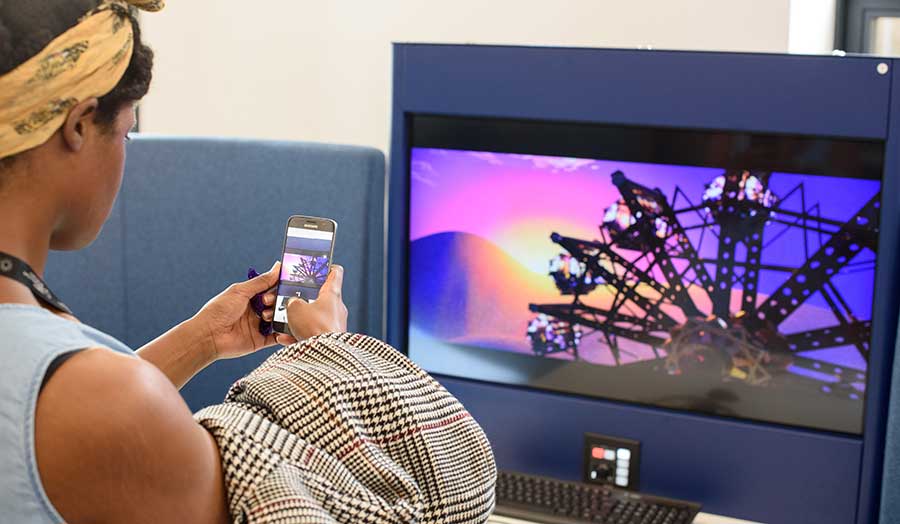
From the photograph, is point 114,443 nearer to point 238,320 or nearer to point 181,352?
point 181,352

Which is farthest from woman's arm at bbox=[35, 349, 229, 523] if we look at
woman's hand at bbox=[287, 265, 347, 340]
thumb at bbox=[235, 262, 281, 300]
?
thumb at bbox=[235, 262, 281, 300]

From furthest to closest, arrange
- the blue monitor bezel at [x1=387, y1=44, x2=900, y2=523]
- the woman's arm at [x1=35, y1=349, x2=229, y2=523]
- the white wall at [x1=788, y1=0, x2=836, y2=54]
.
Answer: the white wall at [x1=788, y1=0, x2=836, y2=54] < the blue monitor bezel at [x1=387, y1=44, x2=900, y2=523] < the woman's arm at [x1=35, y1=349, x2=229, y2=523]

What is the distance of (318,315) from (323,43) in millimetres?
1349

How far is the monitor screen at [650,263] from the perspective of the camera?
1439mm

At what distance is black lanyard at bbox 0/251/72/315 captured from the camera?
Answer: 2.38 feet

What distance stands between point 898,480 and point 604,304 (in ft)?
1.44

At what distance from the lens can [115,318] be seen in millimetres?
1924

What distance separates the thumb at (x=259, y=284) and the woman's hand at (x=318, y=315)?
0.14 metres

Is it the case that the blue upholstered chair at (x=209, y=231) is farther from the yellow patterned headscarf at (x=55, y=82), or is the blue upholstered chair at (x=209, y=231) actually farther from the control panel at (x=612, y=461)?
the yellow patterned headscarf at (x=55, y=82)

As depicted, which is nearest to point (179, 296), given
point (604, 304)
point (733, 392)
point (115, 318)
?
point (115, 318)

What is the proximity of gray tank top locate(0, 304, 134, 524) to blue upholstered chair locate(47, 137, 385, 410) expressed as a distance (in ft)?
3.39

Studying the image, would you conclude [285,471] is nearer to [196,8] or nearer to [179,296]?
[179,296]

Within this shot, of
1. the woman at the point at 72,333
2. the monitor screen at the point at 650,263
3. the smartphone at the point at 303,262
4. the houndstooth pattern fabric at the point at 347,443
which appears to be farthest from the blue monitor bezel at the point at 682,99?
the woman at the point at 72,333

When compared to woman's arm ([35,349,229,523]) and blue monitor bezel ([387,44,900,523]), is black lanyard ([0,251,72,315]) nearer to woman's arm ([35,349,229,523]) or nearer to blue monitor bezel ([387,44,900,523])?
woman's arm ([35,349,229,523])
